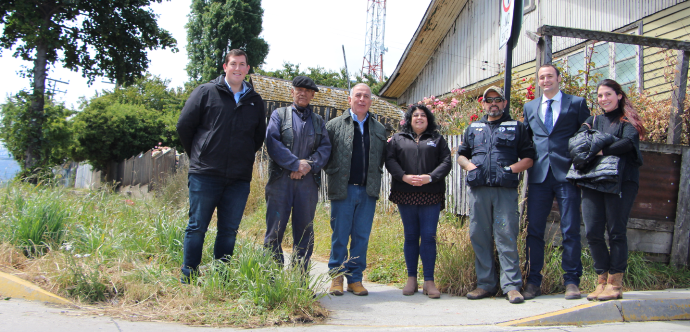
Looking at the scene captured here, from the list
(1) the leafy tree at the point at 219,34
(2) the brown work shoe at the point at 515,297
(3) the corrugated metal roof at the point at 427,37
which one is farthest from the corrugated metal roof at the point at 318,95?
(1) the leafy tree at the point at 219,34

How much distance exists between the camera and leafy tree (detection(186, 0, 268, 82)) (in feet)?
97.5

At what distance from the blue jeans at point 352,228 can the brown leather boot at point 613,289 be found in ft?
6.77

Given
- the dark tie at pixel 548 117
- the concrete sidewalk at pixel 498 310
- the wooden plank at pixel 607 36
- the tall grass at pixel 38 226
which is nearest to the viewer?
the concrete sidewalk at pixel 498 310

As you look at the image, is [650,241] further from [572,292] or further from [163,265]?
[163,265]

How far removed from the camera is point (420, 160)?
4.32 metres

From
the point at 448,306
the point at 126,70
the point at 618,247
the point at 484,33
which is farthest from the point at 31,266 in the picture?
the point at 126,70

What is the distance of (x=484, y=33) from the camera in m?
13.9

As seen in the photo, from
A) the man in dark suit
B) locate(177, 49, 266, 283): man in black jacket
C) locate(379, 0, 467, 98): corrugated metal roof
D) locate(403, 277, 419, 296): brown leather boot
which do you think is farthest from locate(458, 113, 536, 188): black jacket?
locate(379, 0, 467, 98): corrugated metal roof

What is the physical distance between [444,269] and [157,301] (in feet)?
8.51

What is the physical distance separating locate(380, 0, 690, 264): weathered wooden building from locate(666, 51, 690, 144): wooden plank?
301mm

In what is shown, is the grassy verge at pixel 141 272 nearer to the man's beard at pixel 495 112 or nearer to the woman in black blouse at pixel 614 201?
the man's beard at pixel 495 112

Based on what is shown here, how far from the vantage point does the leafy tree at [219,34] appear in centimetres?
2970

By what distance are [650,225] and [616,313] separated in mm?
1786

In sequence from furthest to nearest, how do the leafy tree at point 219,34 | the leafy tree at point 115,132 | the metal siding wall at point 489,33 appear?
the leafy tree at point 219,34 < the leafy tree at point 115,132 < the metal siding wall at point 489,33
